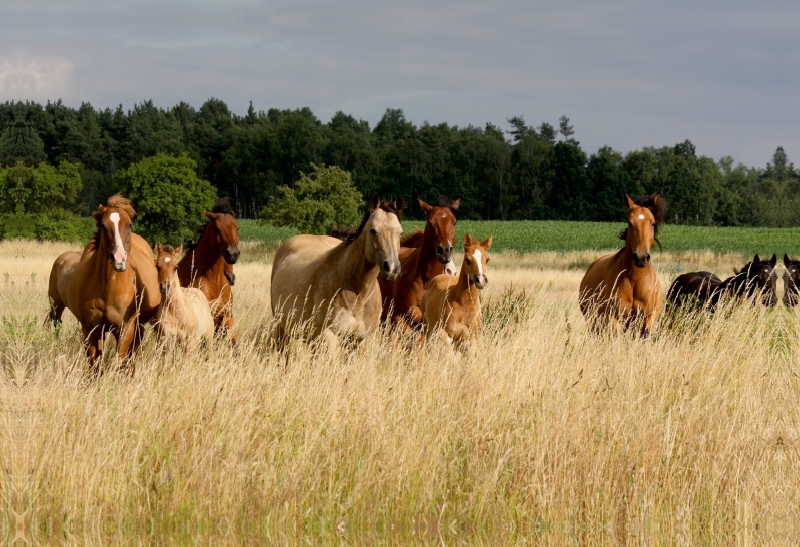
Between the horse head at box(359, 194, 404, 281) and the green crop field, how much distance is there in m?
46.8

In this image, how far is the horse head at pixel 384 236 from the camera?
6777 mm

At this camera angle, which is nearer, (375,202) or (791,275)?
(375,202)

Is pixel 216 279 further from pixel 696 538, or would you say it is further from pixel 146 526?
pixel 696 538

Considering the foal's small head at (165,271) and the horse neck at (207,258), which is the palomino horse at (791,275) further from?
the foal's small head at (165,271)

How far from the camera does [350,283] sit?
24.7 feet

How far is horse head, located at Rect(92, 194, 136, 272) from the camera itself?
7062 millimetres

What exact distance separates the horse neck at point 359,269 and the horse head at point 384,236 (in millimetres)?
89

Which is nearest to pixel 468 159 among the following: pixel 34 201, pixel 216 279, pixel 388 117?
pixel 388 117

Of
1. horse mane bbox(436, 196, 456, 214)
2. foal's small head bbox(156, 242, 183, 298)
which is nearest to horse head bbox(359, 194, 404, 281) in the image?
foal's small head bbox(156, 242, 183, 298)

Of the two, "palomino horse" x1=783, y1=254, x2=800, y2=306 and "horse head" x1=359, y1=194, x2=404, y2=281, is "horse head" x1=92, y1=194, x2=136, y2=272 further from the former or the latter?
"palomino horse" x1=783, y1=254, x2=800, y2=306

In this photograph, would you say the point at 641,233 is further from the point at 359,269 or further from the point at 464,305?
the point at 359,269

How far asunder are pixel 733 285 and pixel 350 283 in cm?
644

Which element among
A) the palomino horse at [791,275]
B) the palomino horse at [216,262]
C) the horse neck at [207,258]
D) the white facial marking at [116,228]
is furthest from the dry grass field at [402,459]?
the palomino horse at [791,275]

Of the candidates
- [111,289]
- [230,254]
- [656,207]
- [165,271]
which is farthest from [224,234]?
[656,207]
